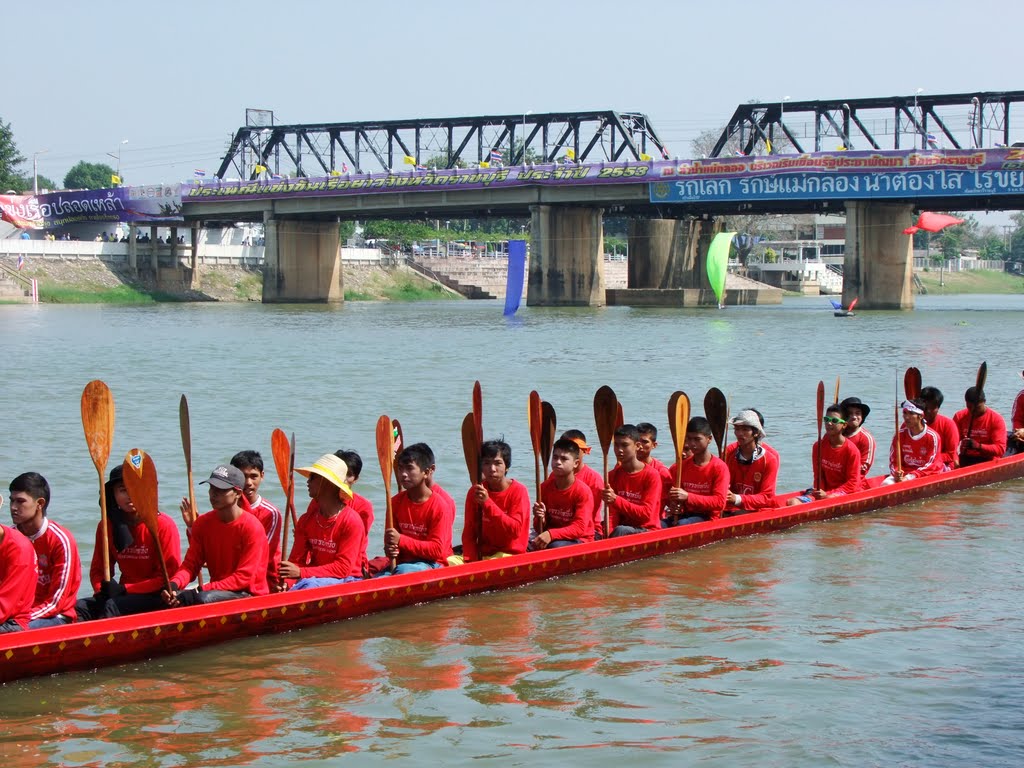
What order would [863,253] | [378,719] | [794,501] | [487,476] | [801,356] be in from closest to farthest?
1. [378,719]
2. [487,476]
3. [794,501]
4. [801,356]
5. [863,253]

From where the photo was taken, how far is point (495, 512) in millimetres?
10953

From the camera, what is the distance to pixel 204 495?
630 inches

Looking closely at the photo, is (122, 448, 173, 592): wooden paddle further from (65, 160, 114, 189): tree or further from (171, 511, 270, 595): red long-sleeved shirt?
(65, 160, 114, 189): tree

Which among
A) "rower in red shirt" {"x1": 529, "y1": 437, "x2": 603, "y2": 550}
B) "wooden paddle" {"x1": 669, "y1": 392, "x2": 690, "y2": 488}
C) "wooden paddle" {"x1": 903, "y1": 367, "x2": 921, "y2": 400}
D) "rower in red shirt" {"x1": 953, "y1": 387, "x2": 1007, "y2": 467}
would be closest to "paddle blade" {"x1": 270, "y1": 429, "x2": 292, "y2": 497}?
"rower in red shirt" {"x1": 529, "y1": 437, "x2": 603, "y2": 550}

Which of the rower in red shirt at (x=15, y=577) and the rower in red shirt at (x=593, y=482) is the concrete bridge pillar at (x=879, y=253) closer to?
the rower in red shirt at (x=593, y=482)

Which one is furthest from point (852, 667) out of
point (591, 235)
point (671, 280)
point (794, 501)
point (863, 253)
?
point (671, 280)

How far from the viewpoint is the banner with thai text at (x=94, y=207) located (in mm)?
77438

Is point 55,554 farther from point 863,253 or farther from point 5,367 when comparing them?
point 863,253

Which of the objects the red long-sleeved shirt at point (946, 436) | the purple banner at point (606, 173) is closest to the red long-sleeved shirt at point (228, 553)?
the red long-sleeved shirt at point (946, 436)

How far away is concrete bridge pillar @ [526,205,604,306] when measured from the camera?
69062mm

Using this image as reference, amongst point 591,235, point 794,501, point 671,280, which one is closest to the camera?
point 794,501

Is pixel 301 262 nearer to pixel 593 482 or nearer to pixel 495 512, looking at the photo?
pixel 593 482

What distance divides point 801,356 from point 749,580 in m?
26.6

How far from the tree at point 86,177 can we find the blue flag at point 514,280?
9671cm
